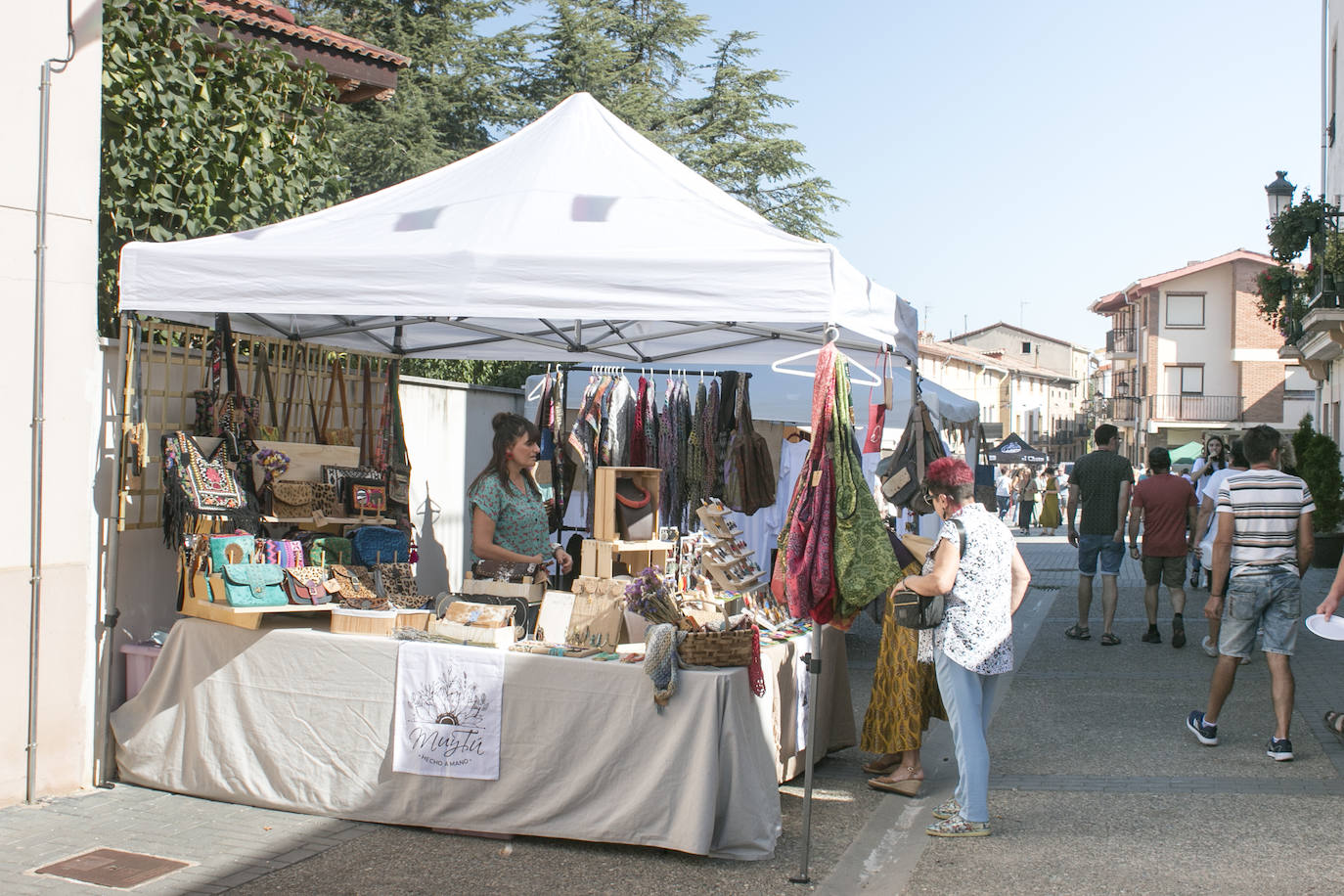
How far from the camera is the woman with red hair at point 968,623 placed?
16.5ft

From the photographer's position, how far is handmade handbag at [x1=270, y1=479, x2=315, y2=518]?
6070 mm

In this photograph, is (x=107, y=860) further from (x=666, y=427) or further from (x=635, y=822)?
(x=666, y=427)

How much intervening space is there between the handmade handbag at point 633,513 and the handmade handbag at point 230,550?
74.3 inches

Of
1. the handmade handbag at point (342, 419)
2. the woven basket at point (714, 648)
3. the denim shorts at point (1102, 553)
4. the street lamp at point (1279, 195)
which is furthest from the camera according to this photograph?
the street lamp at point (1279, 195)

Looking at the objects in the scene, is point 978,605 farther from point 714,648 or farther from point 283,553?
point 283,553

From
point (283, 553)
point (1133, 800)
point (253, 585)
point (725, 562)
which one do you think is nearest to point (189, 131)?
point (283, 553)

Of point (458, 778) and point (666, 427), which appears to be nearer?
point (458, 778)

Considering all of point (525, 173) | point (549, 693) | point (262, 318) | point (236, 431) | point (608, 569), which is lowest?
point (549, 693)

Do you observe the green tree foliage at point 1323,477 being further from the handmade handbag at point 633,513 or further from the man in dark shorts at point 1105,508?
the handmade handbag at point 633,513

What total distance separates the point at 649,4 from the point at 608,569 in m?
24.8

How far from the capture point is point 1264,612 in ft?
20.7

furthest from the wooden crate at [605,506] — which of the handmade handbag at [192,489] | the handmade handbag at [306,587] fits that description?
the handmade handbag at [192,489]

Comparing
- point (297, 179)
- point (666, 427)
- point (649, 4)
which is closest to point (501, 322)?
point (666, 427)

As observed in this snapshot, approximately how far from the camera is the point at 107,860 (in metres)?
4.67
